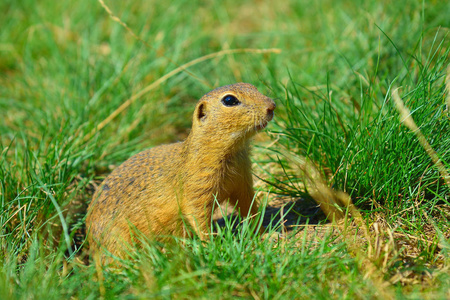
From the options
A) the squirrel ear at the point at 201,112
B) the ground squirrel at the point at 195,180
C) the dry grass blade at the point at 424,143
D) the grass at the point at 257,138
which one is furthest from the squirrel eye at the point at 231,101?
the dry grass blade at the point at 424,143

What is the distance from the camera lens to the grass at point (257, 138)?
299cm

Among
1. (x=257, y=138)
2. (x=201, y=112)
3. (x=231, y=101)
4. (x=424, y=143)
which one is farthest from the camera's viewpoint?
(x=257, y=138)

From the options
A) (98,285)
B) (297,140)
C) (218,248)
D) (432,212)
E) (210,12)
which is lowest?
(98,285)

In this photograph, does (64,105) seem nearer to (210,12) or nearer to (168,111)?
(168,111)

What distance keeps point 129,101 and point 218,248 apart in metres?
2.64

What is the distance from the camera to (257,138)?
5246 mm

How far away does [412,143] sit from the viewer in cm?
358

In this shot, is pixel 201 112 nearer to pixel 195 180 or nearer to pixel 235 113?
pixel 235 113

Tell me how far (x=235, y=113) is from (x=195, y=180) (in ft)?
2.01

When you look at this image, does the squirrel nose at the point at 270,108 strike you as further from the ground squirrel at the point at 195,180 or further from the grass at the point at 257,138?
the grass at the point at 257,138

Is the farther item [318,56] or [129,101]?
[318,56]

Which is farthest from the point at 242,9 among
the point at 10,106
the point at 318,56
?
the point at 10,106

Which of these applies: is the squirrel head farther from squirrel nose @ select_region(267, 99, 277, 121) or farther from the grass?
the grass

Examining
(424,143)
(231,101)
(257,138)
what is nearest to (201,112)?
(231,101)
